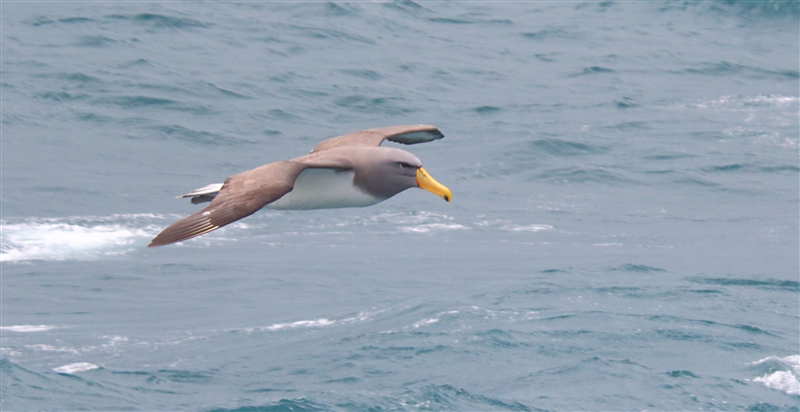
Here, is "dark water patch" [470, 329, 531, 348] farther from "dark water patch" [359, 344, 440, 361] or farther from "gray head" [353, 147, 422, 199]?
"gray head" [353, 147, 422, 199]

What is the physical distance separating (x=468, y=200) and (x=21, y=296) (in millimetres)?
10668

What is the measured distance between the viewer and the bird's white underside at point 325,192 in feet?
41.6

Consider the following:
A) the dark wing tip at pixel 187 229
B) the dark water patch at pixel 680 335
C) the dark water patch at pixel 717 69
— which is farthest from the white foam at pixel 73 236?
the dark water patch at pixel 717 69

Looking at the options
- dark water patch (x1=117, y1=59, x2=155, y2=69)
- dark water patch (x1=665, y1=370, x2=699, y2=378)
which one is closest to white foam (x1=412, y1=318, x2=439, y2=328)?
dark water patch (x1=665, y1=370, x2=699, y2=378)

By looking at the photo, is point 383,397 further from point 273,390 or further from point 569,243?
point 569,243

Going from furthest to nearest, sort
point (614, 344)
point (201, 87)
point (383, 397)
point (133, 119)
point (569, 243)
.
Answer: point (201, 87) → point (133, 119) → point (569, 243) → point (614, 344) → point (383, 397)

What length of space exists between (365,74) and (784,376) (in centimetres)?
2038

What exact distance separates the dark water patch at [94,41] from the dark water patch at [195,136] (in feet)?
23.0

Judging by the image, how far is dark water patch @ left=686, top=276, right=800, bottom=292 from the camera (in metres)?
20.7

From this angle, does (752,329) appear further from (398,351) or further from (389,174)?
(389,174)

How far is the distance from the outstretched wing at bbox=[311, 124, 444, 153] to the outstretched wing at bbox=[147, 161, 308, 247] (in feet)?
7.84

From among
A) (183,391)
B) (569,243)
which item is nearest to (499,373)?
(183,391)

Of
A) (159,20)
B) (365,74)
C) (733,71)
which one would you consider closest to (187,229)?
(365,74)

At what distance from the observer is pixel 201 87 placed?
31.1 m
